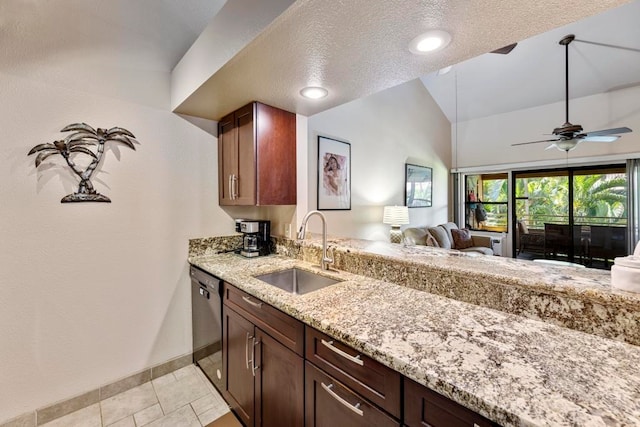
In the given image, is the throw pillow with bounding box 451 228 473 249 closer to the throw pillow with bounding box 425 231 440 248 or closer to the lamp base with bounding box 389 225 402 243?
the throw pillow with bounding box 425 231 440 248

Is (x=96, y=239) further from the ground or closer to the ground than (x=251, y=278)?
further from the ground

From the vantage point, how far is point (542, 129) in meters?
5.04

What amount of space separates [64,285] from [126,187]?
2.39ft

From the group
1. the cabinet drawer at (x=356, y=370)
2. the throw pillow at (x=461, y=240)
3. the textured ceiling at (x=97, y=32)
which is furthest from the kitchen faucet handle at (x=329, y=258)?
the throw pillow at (x=461, y=240)

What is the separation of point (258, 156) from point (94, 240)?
1.25 metres

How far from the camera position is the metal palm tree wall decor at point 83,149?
5.51 feet

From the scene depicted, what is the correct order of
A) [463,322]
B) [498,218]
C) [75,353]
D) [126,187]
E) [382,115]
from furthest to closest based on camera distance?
[498,218] → [382,115] → [126,187] → [75,353] → [463,322]

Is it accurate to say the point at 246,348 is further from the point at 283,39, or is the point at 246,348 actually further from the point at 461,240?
the point at 461,240

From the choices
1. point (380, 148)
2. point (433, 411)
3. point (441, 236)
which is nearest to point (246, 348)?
point (433, 411)

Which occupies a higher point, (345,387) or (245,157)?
(245,157)

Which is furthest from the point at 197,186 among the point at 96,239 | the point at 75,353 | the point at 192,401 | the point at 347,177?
the point at 347,177

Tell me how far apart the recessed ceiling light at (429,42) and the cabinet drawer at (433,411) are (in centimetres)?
135

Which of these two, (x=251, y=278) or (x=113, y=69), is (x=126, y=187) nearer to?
(x=113, y=69)

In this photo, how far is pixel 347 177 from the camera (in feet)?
11.7
